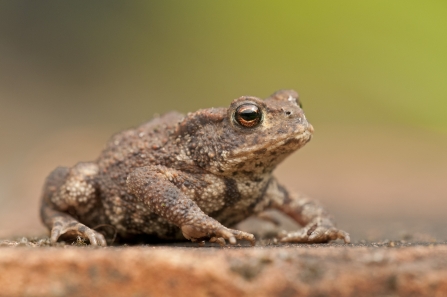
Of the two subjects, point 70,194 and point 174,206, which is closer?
point 174,206

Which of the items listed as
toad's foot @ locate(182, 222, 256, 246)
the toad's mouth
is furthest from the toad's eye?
toad's foot @ locate(182, 222, 256, 246)

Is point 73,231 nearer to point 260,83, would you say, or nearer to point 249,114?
point 249,114

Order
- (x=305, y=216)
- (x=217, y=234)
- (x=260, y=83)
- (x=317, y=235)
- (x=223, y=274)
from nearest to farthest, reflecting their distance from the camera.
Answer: (x=223, y=274) < (x=217, y=234) < (x=317, y=235) < (x=305, y=216) < (x=260, y=83)

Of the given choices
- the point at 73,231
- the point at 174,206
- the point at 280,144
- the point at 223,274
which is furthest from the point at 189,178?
the point at 223,274

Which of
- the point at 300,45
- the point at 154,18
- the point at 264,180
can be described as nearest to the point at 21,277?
the point at 264,180

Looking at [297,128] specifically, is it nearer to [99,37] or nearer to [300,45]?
[300,45]

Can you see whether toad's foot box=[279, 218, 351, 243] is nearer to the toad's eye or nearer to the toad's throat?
the toad's throat
